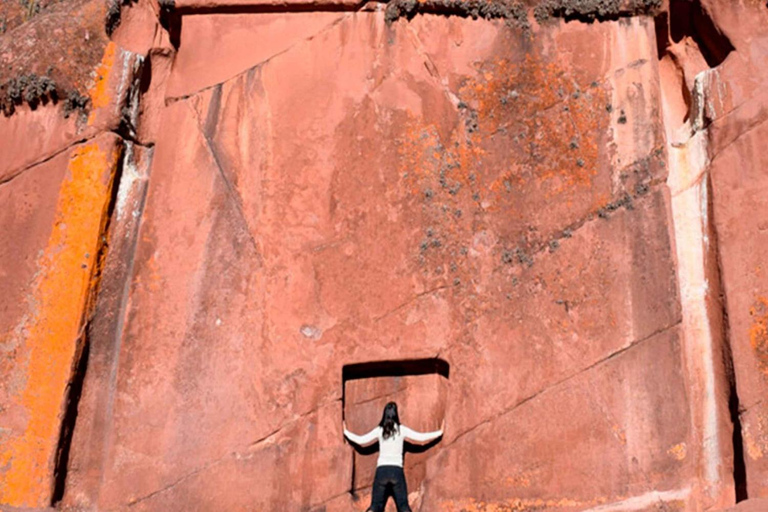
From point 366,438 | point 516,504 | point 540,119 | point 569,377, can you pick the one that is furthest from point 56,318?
point 540,119

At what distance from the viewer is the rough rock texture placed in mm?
6105

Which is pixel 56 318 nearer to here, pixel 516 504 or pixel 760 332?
pixel 516 504

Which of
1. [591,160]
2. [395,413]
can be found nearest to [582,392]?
[395,413]

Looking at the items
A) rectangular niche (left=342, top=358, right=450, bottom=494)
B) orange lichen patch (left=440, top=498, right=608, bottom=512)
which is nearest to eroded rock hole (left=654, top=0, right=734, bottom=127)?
rectangular niche (left=342, top=358, right=450, bottom=494)

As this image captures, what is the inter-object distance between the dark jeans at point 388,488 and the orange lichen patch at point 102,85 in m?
3.30

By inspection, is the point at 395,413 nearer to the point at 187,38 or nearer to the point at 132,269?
the point at 132,269

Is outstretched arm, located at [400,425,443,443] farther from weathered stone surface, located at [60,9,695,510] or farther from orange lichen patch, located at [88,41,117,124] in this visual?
orange lichen patch, located at [88,41,117,124]

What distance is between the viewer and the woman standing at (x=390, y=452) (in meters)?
5.96

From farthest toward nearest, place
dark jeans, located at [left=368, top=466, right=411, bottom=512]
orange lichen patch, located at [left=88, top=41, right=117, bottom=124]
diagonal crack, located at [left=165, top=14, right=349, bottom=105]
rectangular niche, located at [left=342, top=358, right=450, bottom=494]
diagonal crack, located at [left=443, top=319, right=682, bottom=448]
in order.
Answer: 1. diagonal crack, located at [left=165, top=14, right=349, bottom=105]
2. orange lichen patch, located at [left=88, top=41, right=117, bottom=124]
3. rectangular niche, located at [left=342, top=358, right=450, bottom=494]
4. diagonal crack, located at [left=443, top=319, right=682, bottom=448]
5. dark jeans, located at [left=368, top=466, right=411, bottom=512]

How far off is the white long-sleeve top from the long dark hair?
0.02m

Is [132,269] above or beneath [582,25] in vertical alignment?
beneath

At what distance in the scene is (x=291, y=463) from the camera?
6168 mm

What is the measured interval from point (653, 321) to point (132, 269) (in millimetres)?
3608

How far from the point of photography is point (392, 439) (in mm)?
6152
